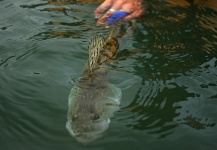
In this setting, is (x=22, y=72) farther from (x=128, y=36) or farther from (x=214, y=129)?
(x=214, y=129)

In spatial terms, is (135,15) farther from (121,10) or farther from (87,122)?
(87,122)

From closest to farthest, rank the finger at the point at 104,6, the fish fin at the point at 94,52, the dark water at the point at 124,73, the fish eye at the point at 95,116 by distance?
1. the fish eye at the point at 95,116
2. the dark water at the point at 124,73
3. the fish fin at the point at 94,52
4. the finger at the point at 104,6

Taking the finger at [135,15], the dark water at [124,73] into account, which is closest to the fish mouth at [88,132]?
the dark water at [124,73]

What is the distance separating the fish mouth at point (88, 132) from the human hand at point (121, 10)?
3403 mm

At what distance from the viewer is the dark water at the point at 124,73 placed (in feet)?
12.5

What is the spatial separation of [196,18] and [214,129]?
12.0 feet

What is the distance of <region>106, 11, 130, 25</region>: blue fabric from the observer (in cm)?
652

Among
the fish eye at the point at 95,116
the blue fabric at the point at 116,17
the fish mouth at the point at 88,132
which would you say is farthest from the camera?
the blue fabric at the point at 116,17

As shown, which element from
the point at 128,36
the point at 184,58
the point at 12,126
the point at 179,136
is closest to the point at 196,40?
the point at 184,58

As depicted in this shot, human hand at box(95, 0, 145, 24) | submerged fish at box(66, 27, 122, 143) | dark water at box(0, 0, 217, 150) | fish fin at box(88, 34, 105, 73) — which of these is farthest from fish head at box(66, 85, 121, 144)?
human hand at box(95, 0, 145, 24)

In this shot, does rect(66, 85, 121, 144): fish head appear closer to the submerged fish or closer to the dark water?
the submerged fish

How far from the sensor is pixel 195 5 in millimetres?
7477

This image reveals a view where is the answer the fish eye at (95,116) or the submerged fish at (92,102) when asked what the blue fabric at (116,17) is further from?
the fish eye at (95,116)

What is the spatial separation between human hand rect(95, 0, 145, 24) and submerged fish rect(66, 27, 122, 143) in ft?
6.28
